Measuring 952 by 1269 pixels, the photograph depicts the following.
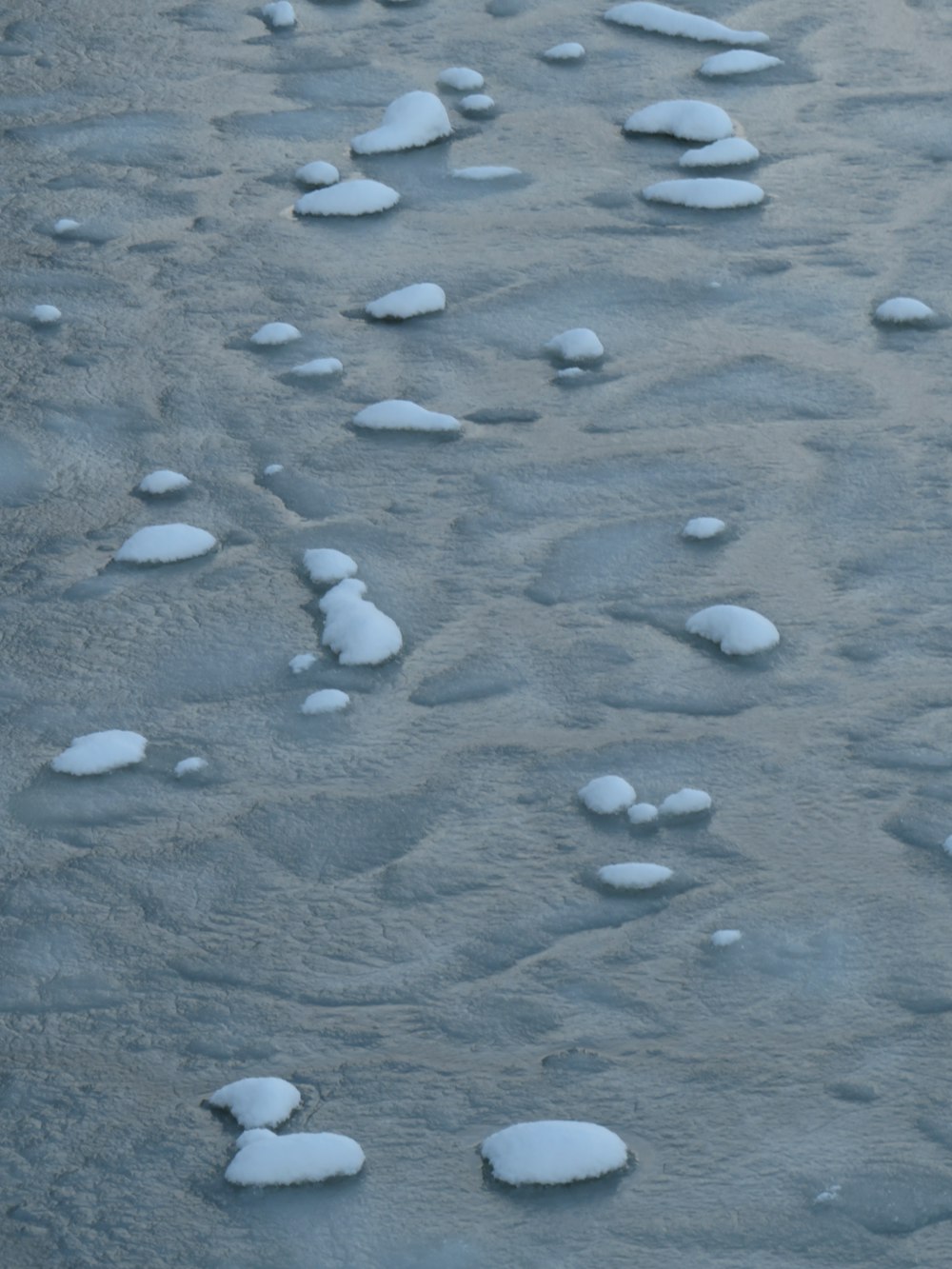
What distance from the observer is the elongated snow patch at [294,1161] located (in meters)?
1.66

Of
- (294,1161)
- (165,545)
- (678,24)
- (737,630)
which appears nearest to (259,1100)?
(294,1161)

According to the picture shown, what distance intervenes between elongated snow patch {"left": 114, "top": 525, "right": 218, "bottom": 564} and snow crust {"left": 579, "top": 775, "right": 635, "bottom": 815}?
2.51ft

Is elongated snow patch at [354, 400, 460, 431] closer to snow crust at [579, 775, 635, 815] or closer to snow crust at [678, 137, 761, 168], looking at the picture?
snow crust at [579, 775, 635, 815]

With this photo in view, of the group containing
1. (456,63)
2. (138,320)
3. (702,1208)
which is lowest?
(702,1208)

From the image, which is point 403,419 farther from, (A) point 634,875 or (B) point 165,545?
(A) point 634,875

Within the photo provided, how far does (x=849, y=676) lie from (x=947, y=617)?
0.20 meters

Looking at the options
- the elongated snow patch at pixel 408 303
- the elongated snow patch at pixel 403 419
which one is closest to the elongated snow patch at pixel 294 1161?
the elongated snow patch at pixel 403 419

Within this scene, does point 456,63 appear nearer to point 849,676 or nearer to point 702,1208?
point 849,676

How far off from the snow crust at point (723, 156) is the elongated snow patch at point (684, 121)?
0.09 meters

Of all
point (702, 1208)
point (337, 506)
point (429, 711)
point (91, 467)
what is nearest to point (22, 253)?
point (91, 467)

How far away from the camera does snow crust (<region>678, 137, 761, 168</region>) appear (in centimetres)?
370

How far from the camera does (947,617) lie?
7.95 feet

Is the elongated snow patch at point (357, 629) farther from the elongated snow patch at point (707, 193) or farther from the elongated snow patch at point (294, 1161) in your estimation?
the elongated snow patch at point (707, 193)

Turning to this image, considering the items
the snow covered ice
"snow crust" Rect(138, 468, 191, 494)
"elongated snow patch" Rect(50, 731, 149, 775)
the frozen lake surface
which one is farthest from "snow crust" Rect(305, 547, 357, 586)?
the snow covered ice
